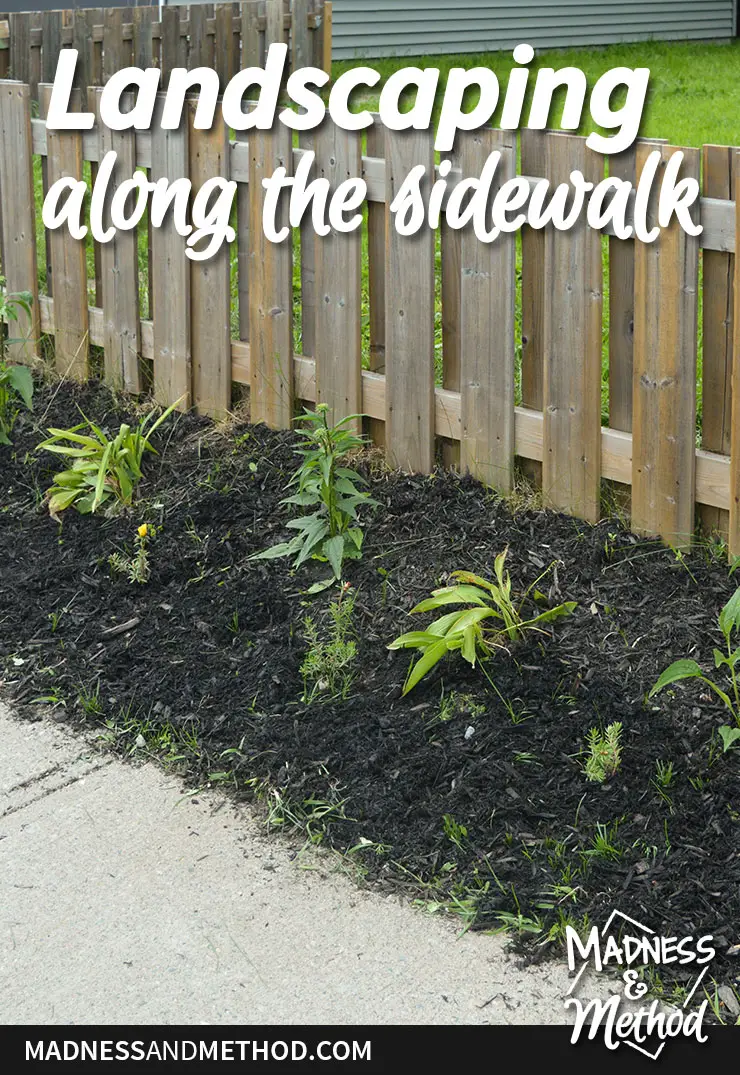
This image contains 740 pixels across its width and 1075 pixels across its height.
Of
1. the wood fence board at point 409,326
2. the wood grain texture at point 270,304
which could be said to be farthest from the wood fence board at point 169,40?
the wood fence board at point 409,326

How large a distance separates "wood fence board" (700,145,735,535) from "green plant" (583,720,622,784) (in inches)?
40.4

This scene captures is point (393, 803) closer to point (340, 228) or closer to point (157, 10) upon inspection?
point (340, 228)

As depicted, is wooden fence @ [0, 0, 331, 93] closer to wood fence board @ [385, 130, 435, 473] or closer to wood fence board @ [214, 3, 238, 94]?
wood fence board @ [214, 3, 238, 94]

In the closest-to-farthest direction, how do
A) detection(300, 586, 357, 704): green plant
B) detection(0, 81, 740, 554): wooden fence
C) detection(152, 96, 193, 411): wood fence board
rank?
detection(300, 586, 357, 704): green plant
detection(0, 81, 740, 554): wooden fence
detection(152, 96, 193, 411): wood fence board

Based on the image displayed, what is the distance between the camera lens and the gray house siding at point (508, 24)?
1628 centimetres

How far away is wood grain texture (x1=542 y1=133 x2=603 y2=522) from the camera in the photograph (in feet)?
13.8

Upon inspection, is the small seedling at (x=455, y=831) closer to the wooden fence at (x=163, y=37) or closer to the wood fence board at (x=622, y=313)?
the wood fence board at (x=622, y=313)

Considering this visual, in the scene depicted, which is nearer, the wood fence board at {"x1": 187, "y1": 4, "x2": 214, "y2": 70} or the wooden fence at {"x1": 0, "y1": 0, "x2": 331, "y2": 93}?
the wooden fence at {"x1": 0, "y1": 0, "x2": 331, "y2": 93}

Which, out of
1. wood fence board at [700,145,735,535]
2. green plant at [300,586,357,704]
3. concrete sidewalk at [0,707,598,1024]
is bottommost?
concrete sidewalk at [0,707,598,1024]

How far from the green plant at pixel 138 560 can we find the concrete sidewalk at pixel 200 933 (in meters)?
1.02

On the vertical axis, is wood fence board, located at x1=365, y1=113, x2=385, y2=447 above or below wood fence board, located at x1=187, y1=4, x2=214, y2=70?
below

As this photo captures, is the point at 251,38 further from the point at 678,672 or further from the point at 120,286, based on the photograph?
the point at 678,672

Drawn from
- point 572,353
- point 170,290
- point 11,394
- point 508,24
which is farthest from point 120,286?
point 508,24

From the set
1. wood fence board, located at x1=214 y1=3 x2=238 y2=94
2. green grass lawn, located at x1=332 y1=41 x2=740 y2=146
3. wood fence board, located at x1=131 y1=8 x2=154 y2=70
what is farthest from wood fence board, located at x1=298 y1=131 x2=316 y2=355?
wood fence board, located at x1=214 y1=3 x2=238 y2=94
